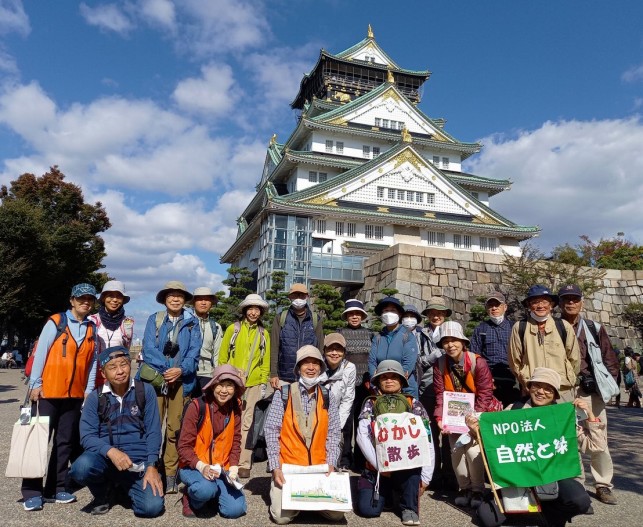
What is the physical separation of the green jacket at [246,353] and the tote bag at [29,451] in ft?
6.02

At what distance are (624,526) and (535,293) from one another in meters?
1.94

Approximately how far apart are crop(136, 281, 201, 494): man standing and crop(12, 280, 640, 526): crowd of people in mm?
13

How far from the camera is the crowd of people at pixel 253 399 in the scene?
150 inches

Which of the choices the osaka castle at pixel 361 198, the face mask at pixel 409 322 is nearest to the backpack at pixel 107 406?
the face mask at pixel 409 322

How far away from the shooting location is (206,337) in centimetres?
514

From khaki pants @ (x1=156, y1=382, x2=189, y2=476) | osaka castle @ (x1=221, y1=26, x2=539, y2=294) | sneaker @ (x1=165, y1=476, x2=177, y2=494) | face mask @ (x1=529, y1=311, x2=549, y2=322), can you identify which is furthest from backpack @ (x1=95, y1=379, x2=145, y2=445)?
osaka castle @ (x1=221, y1=26, x2=539, y2=294)

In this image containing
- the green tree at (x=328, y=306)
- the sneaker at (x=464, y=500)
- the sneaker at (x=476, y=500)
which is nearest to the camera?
the sneaker at (x=476, y=500)

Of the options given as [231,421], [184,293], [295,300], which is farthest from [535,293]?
[184,293]

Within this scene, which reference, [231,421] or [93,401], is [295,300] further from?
[93,401]

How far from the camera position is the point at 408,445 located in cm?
389

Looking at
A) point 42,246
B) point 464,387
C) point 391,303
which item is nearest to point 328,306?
point 391,303

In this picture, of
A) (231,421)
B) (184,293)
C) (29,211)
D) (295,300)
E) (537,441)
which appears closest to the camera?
(537,441)

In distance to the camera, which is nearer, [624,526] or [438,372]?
[624,526]

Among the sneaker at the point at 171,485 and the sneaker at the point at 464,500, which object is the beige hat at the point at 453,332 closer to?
the sneaker at the point at 464,500
